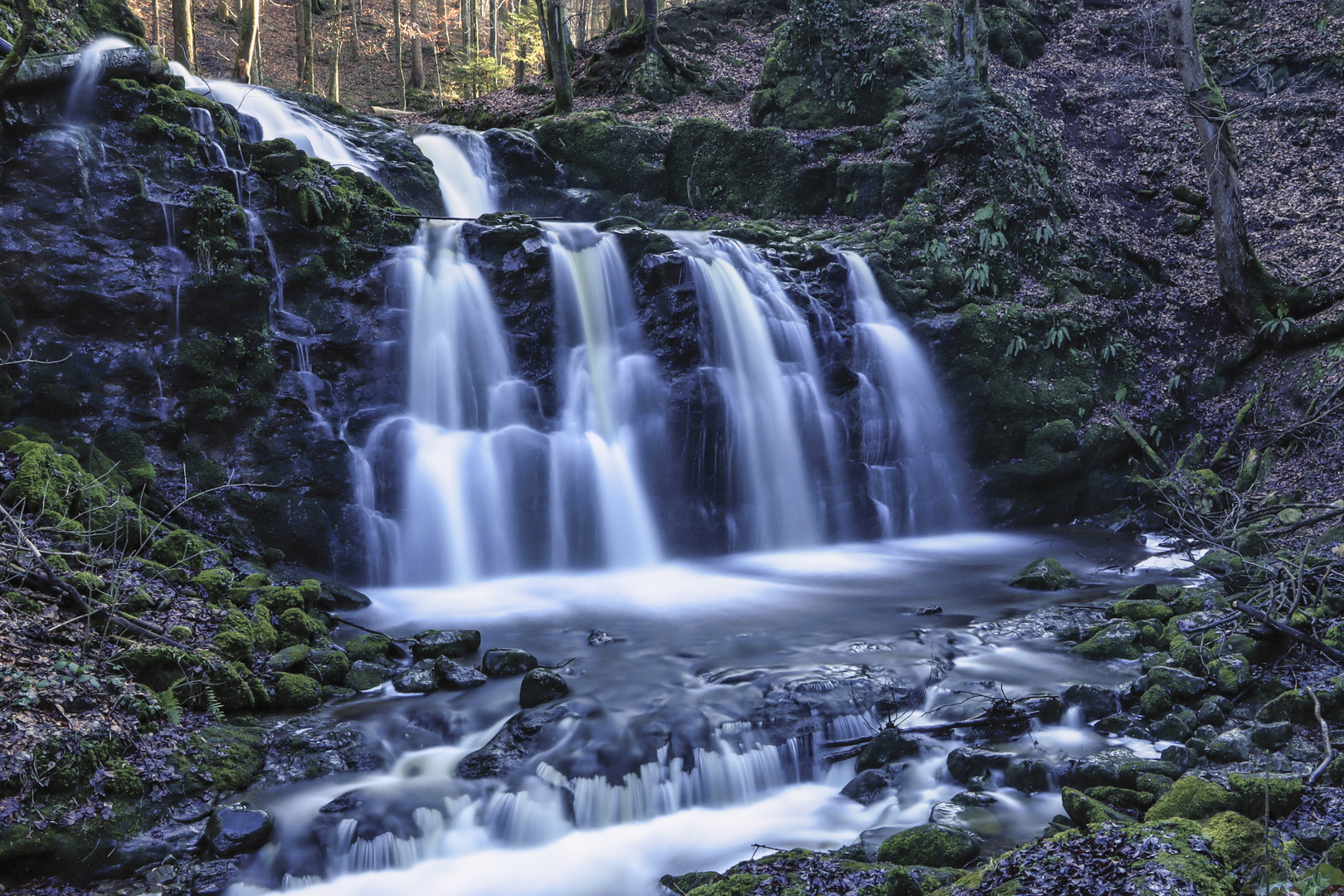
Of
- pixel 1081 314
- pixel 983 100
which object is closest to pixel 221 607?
pixel 1081 314

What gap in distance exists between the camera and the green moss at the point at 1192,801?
3977mm

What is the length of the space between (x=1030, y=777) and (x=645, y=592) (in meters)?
5.52

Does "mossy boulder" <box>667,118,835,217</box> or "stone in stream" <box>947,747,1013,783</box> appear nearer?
"stone in stream" <box>947,747,1013,783</box>

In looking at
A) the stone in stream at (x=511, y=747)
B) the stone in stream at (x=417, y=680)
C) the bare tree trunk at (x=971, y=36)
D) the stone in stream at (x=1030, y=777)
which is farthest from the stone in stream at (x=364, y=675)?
the bare tree trunk at (x=971, y=36)

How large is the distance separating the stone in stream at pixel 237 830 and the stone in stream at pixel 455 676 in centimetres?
202

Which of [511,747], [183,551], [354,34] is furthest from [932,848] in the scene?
[354,34]

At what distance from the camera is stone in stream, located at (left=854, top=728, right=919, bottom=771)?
5.50m

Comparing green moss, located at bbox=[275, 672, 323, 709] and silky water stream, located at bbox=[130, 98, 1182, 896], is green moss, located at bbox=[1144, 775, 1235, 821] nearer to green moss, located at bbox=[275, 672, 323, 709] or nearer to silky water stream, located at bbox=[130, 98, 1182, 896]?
silky water stream, located at bbox=[130, 98, 1182, 896]

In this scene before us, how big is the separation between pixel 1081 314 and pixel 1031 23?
1279 cm

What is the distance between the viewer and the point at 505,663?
6.94 m

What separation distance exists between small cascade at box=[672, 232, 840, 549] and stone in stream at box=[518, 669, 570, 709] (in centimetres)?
602

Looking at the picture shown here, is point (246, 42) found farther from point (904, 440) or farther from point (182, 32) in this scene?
point (904, 440)

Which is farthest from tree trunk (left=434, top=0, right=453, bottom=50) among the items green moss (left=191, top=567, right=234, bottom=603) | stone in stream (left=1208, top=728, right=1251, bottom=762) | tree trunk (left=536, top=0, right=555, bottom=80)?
stone in stream (left=1208, top=728, right=1251, bottom=762)

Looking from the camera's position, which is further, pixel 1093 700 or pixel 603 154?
pixel 603 154
